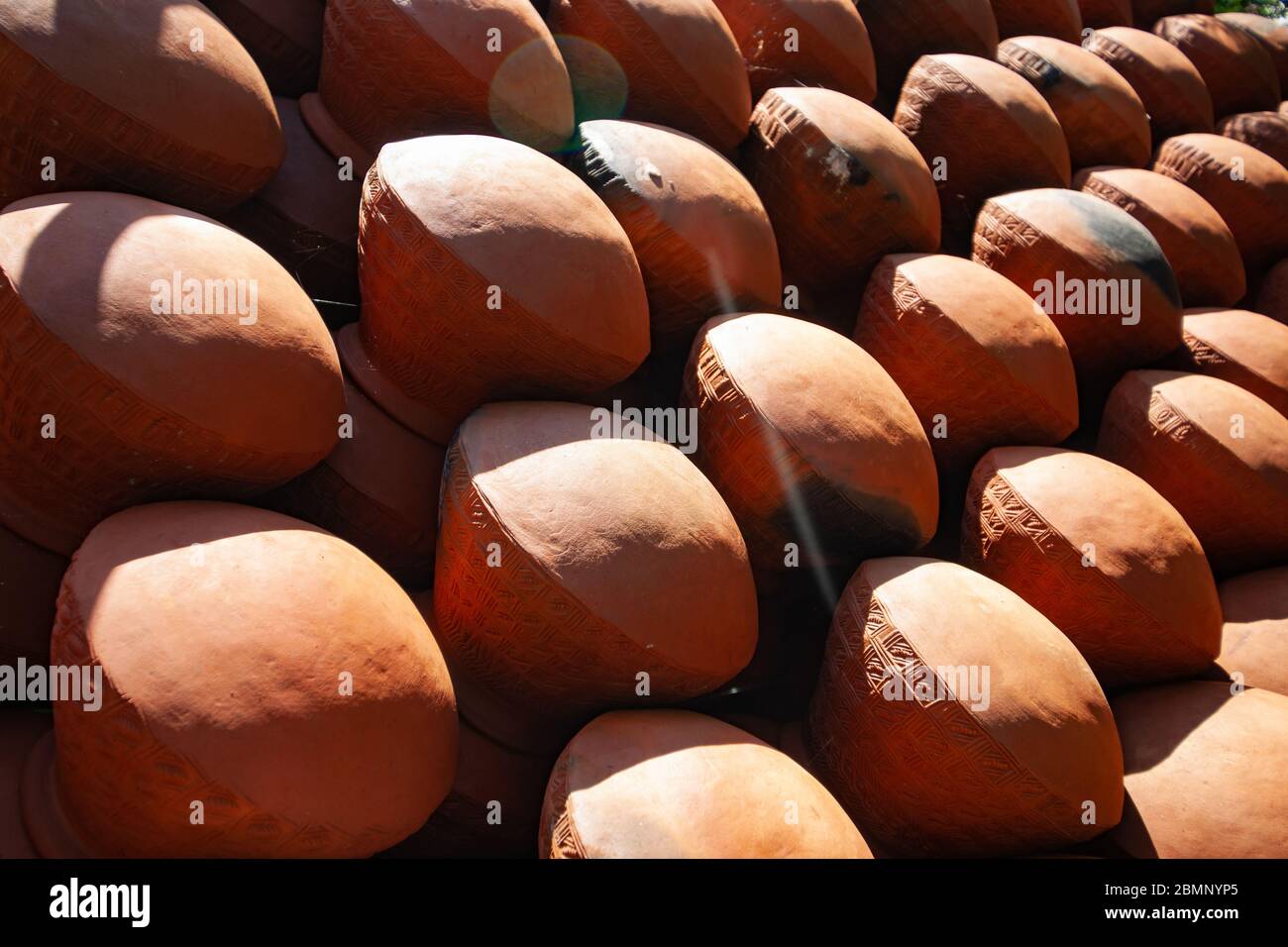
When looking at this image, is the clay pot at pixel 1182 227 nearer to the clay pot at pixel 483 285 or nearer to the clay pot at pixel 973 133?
the clay pot at pixel 973 133

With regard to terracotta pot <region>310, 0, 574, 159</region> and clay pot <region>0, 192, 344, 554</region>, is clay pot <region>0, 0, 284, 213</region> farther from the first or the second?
terracotta pot <region>310, 0, 574, 159</region>

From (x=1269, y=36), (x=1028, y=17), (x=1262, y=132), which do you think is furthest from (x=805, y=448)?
(x=1269, y=36)

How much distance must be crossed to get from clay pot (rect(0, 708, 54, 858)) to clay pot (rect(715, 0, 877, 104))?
2337mm

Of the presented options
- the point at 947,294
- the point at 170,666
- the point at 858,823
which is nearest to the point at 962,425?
the point at 947,294

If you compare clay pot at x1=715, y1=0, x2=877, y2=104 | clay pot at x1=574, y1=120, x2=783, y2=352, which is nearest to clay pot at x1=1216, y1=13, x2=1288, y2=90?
clay pot at x1=715, y1=0, x2=877, y2=104

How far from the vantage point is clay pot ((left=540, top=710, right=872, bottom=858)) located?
1502mm

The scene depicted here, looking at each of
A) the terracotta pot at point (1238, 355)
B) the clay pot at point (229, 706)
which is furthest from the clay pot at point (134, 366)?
the terracotta pot at point (1238, 355)

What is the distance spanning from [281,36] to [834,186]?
142cm

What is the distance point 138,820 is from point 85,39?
4.37 ft

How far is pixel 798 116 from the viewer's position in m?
2.61

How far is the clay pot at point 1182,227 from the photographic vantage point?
326cm

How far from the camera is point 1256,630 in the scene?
2.48 meters

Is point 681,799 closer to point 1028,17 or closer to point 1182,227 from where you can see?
point 1182,227

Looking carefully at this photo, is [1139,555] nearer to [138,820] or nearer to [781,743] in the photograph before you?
[781,743]
